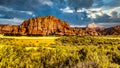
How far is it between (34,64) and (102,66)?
8.31 m

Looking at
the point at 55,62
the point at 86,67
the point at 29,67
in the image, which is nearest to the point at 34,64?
the point at 29,67

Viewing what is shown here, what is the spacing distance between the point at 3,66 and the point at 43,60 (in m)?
4.38

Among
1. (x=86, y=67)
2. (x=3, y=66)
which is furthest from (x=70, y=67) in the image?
(x=3, y=66)

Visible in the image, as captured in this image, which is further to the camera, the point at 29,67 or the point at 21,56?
the point at 21,56

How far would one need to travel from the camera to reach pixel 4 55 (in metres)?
28.5

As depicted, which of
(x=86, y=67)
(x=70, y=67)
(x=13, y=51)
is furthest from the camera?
(x=13, y=51)

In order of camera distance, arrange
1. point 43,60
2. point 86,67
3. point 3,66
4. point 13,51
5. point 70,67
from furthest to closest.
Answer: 1. point 13,51
2. point 43,60
3. point 3,66
4. point 70,67
5. point 86,67

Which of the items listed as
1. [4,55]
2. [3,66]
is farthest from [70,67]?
[4,55]

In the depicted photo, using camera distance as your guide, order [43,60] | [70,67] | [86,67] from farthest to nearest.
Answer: [43,60] < [70,67] < [86,67]

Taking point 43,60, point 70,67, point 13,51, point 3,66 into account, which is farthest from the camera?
point 13,51

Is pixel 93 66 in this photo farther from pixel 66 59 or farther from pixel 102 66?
pixel 66 59

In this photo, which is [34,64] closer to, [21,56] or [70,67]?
[21,56]

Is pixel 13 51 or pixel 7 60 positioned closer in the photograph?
pixel 7 60

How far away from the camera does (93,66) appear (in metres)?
20.3
